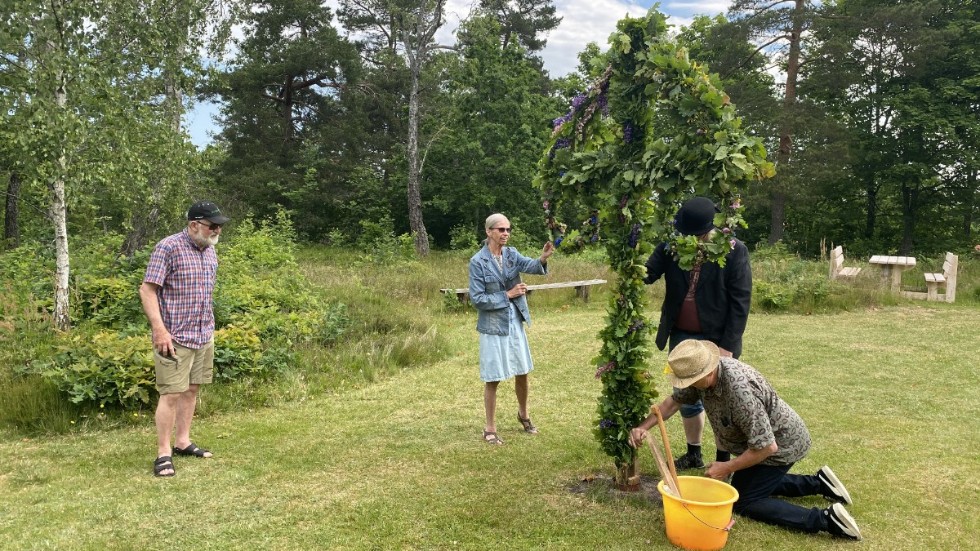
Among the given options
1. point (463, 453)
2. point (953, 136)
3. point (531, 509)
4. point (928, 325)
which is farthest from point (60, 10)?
point (953, 136)

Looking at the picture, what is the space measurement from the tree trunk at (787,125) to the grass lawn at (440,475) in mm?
14619

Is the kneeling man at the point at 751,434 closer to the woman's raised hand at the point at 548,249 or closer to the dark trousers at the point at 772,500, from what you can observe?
the dark trousers at the point at 772,500

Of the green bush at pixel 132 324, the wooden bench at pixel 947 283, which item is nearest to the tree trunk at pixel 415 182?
the green bush at pixel 132 324

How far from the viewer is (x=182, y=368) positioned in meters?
4.38

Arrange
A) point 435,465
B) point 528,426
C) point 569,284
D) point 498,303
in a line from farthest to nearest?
point 569,284
point 528,426
point 498,303
point 435,465

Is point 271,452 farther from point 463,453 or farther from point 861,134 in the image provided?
point 861,134

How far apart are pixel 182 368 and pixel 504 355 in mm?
2288

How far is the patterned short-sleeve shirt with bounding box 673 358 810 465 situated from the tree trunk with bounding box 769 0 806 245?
1892 cm

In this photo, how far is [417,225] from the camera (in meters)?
22.1

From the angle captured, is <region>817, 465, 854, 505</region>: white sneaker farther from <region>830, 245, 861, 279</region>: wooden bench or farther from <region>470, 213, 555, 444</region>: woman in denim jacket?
<region>830, 245, 861, 279</region>: wooden bench

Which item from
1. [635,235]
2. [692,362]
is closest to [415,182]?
[635,235]

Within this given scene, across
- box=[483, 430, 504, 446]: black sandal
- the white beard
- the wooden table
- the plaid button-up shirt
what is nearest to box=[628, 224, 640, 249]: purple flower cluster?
box=[483, 430, 504, 446]: black sandal

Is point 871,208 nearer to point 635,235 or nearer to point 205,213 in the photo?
point 635,235

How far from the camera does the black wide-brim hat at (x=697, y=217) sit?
386 centimetres
